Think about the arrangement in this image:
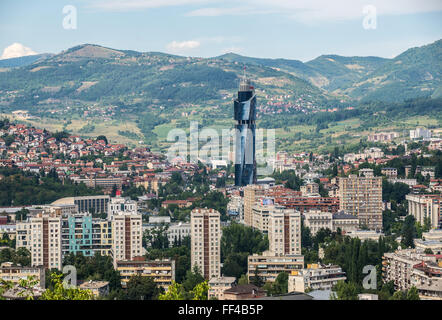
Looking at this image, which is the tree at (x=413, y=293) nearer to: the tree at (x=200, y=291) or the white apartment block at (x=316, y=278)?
the white apartment block at (x=316, y=278)

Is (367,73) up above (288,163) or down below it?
above

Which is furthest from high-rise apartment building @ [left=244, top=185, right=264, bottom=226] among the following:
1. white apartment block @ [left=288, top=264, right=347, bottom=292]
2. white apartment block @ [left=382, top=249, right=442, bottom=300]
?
white apartment block @ [left=288, top=264, right=347, bottom=292]

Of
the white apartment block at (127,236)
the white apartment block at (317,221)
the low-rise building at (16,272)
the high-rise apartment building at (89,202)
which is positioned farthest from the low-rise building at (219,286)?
the high-rise apartment building at (89,202)

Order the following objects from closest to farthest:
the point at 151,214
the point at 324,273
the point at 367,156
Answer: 1. the point at 324,273
2. the point at 151,214
3. the point at 367,156

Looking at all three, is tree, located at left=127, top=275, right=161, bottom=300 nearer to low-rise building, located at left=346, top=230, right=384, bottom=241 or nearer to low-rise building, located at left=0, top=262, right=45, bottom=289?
low-rise building, located at left=0, top=262, right=45, bottom=289

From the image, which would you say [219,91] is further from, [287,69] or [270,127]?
[287,69]

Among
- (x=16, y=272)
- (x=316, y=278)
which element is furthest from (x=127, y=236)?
(x=316, y=278)
